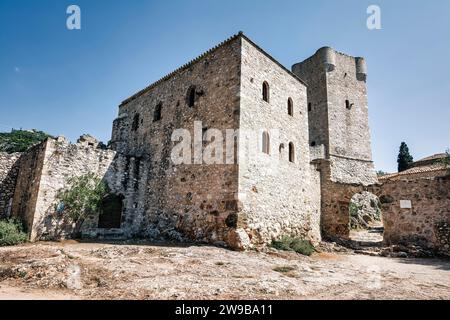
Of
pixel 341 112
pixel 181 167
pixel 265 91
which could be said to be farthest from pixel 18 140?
pixel 341 112

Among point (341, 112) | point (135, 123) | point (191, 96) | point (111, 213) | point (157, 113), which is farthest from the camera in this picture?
point (341, 112)

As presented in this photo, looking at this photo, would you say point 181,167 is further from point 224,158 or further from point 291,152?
point 291,152

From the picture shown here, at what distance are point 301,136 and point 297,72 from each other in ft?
46.9

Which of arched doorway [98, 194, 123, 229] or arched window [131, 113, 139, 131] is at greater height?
arched window [131, 113, 139, 131]

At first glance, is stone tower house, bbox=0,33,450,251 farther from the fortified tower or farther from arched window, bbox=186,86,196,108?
the fortified tower

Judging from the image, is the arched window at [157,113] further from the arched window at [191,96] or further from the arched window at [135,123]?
the arched window at [191,96]

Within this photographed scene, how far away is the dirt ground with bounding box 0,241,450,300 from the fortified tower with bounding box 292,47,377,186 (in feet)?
47.4

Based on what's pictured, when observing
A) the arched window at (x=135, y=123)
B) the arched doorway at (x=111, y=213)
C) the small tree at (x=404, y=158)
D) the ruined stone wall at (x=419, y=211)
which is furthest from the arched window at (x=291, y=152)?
the small tree at (x=404, y=158)

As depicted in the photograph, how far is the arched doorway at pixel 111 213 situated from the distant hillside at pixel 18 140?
18.4m

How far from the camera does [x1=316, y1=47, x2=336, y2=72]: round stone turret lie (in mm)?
22953

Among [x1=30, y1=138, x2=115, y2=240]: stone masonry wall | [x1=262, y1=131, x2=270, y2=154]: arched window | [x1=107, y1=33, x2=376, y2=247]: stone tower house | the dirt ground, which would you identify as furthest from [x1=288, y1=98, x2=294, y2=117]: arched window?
[x1=30, y1=138, x2=115, y2=240]: stone masonry wall

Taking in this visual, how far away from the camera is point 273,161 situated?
11406 millimetres

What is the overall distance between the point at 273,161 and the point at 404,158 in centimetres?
2818
